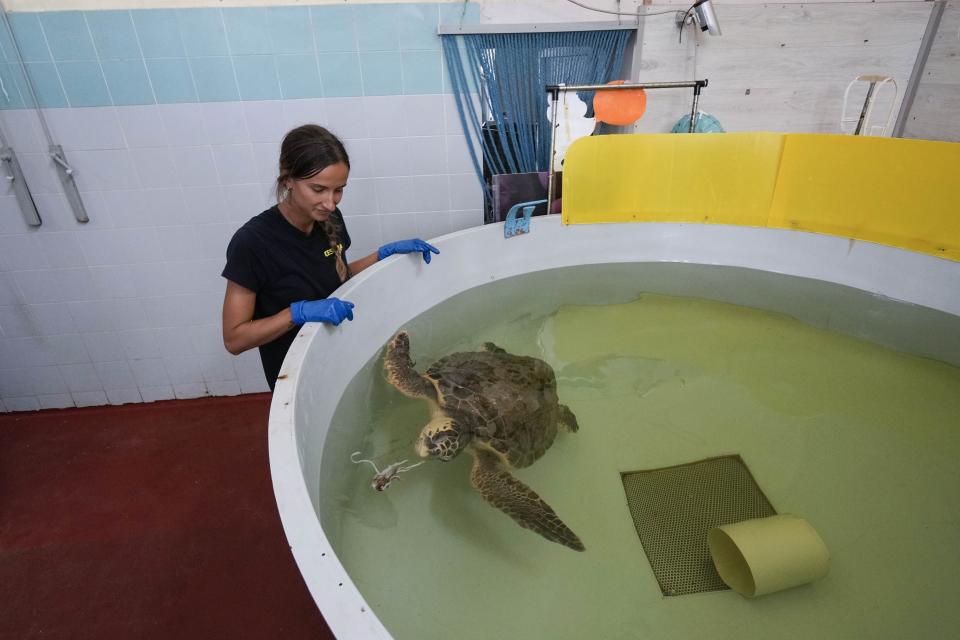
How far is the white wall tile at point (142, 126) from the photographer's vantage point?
1887mm

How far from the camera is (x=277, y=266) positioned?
124 centimetres

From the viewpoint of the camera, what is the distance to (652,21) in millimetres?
2059

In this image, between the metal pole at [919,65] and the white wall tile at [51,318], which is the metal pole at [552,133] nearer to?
the metal pole at [919,65]

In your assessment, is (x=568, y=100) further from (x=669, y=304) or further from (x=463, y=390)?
(x=463, y=390)

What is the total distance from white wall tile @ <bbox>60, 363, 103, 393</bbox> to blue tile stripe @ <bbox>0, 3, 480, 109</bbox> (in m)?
1.15

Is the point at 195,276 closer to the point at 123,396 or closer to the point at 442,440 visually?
the point at 123,396

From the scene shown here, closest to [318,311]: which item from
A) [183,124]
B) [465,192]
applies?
[465,192]

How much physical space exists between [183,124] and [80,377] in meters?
1.35

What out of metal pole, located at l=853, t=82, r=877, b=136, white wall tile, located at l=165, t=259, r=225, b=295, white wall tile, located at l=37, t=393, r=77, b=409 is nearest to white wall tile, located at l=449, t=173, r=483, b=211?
white wall tile, located at l=165, t=259, r=225, b=295

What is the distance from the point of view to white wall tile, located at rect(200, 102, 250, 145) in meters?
1.92

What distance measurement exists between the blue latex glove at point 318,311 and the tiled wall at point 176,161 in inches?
41.7

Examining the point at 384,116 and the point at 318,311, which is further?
the point at 384,116

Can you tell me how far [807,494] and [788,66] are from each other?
2039 mm

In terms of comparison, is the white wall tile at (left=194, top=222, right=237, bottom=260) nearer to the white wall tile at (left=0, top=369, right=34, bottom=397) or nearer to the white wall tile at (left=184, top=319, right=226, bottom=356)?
the white wall tile at (left=184, top=319, right=226, bottom=356)
